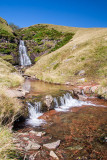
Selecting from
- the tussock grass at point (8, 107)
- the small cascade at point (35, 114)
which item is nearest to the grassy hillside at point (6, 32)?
the small cascade at point (35, 114)

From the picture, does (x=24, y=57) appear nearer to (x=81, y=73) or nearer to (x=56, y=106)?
(x=81, y=73)

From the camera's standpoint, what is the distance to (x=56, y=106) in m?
13.0

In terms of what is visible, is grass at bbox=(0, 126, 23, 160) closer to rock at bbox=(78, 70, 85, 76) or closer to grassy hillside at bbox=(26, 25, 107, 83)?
grassy hillside at bbox=(26, 25, 107, 83)

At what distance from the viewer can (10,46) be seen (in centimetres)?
4834

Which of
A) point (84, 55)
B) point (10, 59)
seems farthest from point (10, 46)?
point (84, 55)

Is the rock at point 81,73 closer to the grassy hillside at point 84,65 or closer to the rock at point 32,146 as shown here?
the grassy hillside at point 84,65

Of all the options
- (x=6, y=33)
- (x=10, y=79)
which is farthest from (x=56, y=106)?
(x=6, y=33)

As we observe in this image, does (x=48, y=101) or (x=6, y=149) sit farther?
(x=48, y=101)

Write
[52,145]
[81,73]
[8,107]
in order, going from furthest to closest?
[81,73], [8,107], [52,145]

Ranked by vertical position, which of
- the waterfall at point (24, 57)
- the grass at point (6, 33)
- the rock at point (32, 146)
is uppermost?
the grass at point (6, 33)

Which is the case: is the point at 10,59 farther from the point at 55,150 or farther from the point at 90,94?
the point at 55,150

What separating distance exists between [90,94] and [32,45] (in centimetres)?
4754

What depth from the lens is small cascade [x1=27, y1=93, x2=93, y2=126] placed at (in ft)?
30.6

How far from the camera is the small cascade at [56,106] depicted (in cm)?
932
